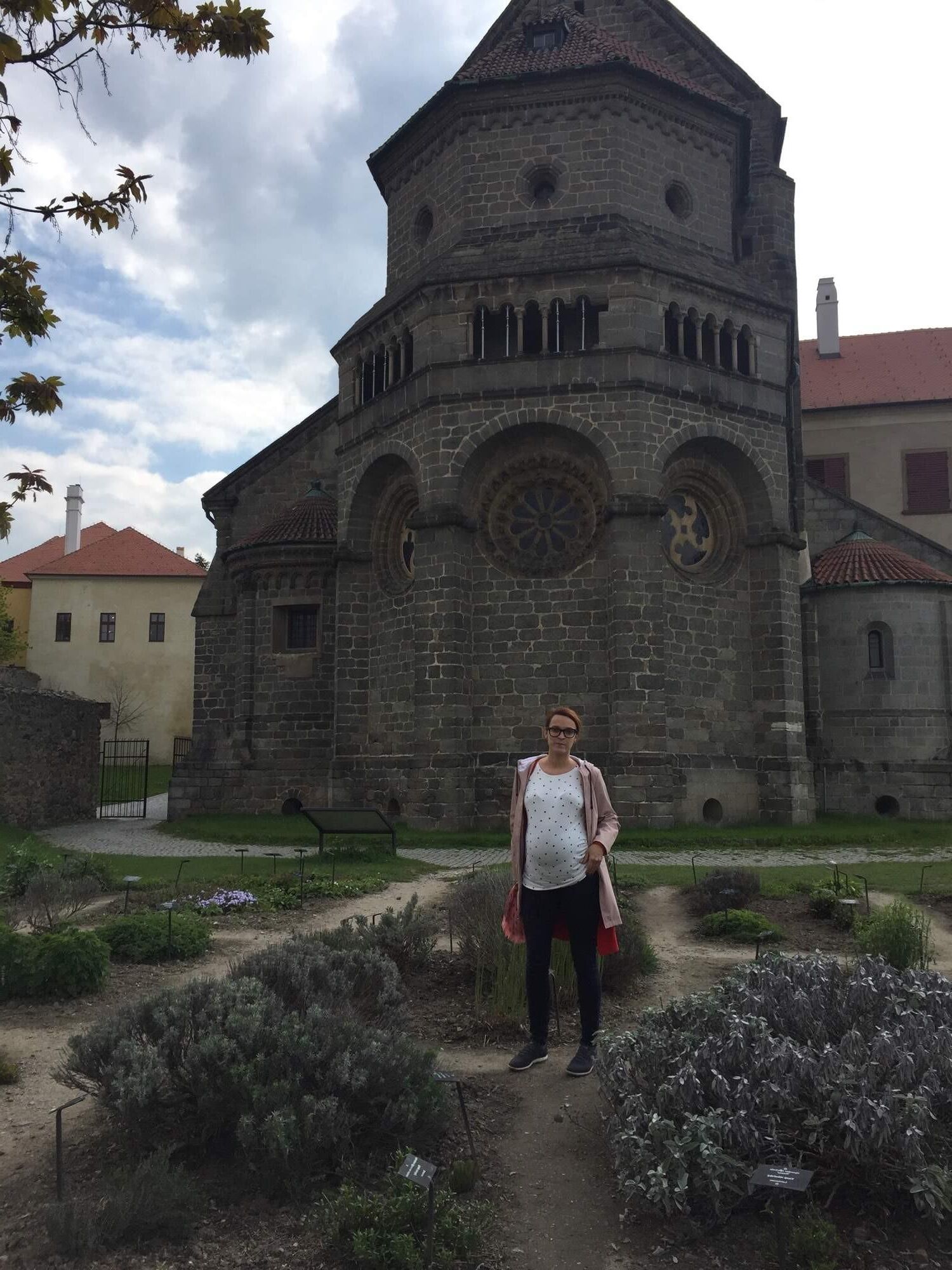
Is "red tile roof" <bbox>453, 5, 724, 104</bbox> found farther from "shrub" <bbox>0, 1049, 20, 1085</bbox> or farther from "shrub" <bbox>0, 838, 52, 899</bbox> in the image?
"shrub" <bbox>0, 1049, 20, 1085</bbox>

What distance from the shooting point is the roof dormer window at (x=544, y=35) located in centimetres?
2256

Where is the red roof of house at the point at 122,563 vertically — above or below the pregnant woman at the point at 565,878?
above

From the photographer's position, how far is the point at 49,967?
720 centimetres

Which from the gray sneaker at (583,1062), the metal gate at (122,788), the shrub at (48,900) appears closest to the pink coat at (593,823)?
the gray sneaker at (583,1062)

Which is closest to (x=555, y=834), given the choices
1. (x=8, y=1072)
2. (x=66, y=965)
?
(x=8, y=1072)

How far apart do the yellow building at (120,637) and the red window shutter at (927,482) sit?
103 feet

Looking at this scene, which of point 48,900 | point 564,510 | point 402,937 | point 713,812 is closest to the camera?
point 402,937

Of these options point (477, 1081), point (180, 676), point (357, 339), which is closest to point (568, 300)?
point (357, 339)

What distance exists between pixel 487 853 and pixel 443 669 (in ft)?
12.6

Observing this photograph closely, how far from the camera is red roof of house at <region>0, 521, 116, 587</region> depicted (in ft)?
171

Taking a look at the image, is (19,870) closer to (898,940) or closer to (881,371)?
(898,940)

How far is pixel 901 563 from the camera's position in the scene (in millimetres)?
22750

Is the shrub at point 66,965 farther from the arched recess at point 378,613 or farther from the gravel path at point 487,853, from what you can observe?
the arched recess at point 378,613

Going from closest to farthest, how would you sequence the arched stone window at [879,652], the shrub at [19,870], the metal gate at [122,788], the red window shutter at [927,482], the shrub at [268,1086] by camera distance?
the shrub at [268,1086]
the shrub at [19,870]
the arched stone window at [879,652]
the metal gate at [122,788]
the red window shutter at [927,482]
